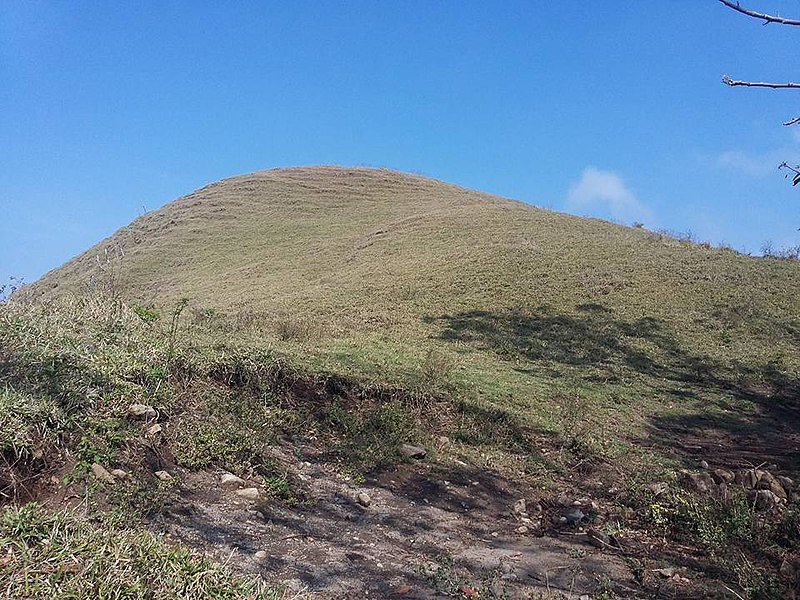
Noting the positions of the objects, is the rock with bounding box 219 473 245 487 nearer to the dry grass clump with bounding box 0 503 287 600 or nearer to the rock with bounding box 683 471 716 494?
the dry grass clump with bounding box 0 503 287 600

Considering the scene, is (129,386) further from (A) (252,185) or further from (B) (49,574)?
(A) (252,185)

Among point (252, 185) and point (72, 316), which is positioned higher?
point (252, 185)

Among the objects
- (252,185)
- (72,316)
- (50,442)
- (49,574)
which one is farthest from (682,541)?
(252,185)

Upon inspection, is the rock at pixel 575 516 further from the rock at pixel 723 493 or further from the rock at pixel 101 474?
the rock at pixel 101 474

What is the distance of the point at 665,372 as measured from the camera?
407 inches

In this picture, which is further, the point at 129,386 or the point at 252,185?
the point at 252,185

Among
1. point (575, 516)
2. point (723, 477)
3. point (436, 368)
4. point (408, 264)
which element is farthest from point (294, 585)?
point (408, 264)

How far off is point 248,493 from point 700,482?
3.53 metres

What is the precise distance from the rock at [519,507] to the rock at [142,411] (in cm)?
287

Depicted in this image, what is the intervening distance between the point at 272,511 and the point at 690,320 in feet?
39.2

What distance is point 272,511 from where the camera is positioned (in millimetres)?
3848

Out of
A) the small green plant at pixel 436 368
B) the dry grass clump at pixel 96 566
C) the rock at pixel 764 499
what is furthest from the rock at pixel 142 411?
the rock at pixel 764 499

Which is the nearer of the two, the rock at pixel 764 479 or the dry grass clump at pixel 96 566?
the dry grass clump at pixel 96 566

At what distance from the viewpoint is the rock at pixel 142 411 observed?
13.8ft
